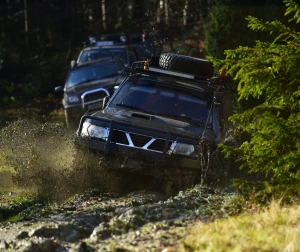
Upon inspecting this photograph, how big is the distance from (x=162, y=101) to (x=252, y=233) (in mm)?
5786

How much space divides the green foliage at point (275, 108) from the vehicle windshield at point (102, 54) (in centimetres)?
1305

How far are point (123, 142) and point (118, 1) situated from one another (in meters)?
24.1

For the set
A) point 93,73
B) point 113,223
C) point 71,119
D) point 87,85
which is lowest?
point 71,119

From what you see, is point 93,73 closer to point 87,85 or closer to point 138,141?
point 87,85

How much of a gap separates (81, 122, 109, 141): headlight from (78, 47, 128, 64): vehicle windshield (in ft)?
32.8

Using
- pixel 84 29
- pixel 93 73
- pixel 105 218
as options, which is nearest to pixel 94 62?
pixel 93 73

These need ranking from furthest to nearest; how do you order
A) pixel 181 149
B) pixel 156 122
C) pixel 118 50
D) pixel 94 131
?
pixel 118 50 → pixel 156 122 → pixel 94 131 → pixel 181 149

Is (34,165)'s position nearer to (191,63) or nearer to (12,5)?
(191,63)

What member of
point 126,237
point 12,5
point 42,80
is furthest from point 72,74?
point 12,5

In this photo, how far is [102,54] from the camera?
2144 centimetres

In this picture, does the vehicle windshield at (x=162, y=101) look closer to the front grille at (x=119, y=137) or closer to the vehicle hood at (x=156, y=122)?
the vehicle hood at (x=156, y=122)

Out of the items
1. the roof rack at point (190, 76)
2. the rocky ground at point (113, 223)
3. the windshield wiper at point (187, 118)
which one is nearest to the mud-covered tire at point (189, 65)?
the roof rack at point (190, 76)

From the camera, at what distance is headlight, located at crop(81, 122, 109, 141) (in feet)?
35.2

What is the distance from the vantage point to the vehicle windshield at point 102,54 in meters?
21.0
